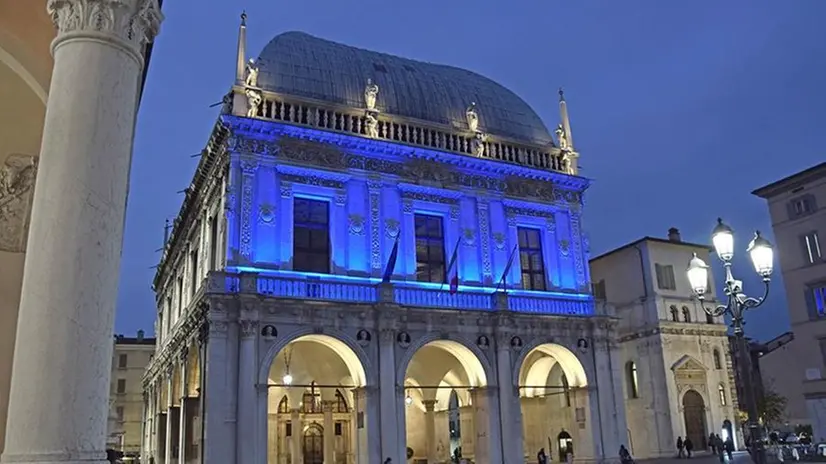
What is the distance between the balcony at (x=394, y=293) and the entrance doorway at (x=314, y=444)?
9.31 meters

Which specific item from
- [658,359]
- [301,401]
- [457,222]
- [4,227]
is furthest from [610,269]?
[4,227]

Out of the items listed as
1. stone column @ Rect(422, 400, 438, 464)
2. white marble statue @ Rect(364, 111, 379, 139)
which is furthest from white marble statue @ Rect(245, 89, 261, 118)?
stone column @ Rect(422, 400, 438, 464)

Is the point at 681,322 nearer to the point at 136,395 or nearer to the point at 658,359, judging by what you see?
the point at 658,359

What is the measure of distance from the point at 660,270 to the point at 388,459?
22.1 meters

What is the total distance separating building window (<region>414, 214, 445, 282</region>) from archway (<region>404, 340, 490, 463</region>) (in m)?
2.58

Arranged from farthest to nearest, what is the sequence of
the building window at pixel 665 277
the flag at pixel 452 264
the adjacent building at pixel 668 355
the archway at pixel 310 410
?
the building window at pixel 665 277 → the adjacent building at pixel 668 355 → the archway at pixel 310 410 → the flag at pixel 452 264

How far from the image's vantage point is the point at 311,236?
24484 mm

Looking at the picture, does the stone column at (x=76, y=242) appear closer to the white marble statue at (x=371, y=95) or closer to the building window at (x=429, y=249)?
the white marble statue at (x=371, y=95)

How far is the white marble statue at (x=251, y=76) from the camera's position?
80.0ft

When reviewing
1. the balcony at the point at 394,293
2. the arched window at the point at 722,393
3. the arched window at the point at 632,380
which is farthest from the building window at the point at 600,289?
the balcony at the point at 394,293

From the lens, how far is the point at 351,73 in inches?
1080

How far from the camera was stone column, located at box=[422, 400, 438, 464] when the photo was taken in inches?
1272

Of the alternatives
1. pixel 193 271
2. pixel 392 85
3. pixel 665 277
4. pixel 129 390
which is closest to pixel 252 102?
pixel 392 85

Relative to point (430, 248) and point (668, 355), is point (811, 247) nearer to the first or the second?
point (668, 355)
